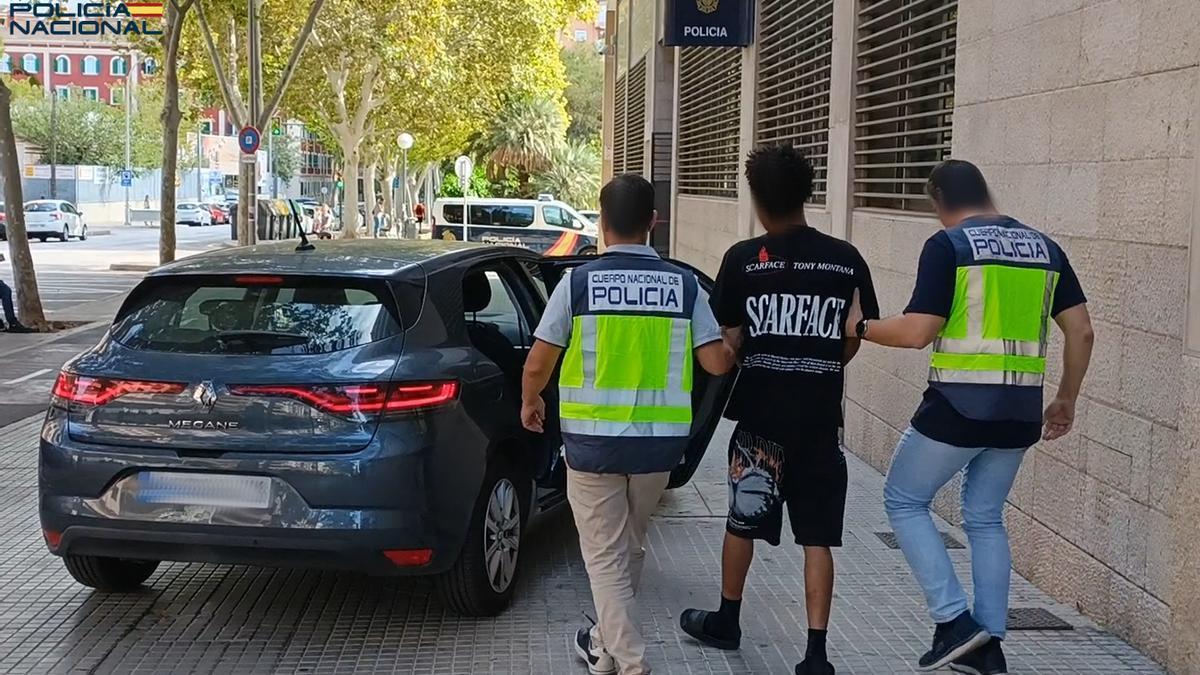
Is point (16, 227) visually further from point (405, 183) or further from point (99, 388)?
point (405, 183)

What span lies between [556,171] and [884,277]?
50.4 meters

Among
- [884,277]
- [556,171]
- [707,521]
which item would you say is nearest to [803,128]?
[884,277]

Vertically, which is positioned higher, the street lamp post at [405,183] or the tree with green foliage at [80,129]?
the tree with green foliage at [80,129]

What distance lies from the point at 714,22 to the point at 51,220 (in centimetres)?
3851

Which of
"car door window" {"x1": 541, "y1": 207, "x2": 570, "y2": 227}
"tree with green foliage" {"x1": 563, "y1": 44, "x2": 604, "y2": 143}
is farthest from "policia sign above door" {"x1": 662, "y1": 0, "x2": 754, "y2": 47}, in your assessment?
"tree with green foliage" {"x1": 563, "y1": 44, "x2": 604, "y2": 143}

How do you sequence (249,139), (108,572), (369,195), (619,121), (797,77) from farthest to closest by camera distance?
(369,195), (619,121), (249,139), (797,77), (108,572)

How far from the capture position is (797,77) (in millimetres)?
10992

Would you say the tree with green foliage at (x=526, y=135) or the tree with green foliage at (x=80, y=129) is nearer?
the tree with green foliage at (x=526, y=135)

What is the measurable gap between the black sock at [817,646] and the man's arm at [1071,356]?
3.48 ft

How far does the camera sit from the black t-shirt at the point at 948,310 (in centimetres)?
432

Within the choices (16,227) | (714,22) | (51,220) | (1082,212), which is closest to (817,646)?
(1082,212)

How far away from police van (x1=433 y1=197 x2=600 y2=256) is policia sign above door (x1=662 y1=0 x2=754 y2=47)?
53.9 ft

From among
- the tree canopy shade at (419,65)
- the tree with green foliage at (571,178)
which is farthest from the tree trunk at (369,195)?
the tree with green foliage at (571,178)

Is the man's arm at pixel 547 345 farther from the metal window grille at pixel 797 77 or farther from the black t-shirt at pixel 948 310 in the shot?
the metal window grille at pixel 797 77
